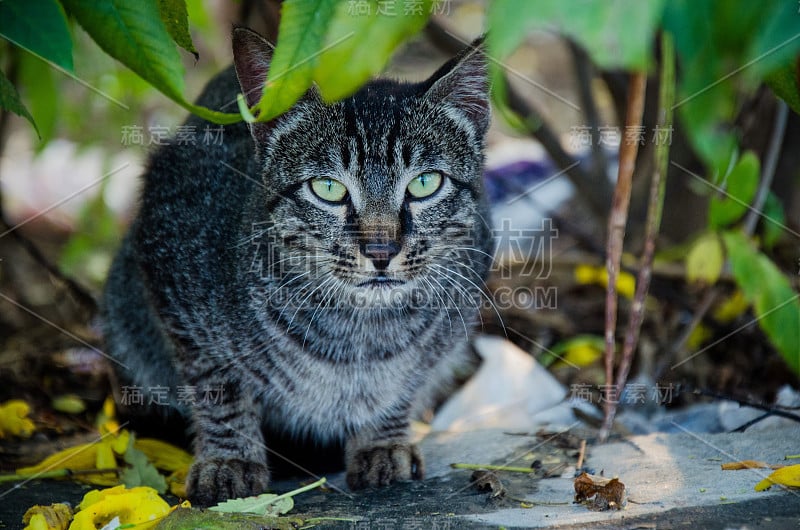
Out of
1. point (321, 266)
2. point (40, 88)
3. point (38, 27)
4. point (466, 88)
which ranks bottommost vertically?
point (321, 266)

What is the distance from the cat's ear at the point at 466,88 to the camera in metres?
2.46

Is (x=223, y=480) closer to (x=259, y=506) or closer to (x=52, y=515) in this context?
(x=259, y=506)

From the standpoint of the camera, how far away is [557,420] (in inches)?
120

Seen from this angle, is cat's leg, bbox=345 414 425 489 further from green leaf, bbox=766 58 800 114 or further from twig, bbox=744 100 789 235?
twig, bbox=744 100 789 235

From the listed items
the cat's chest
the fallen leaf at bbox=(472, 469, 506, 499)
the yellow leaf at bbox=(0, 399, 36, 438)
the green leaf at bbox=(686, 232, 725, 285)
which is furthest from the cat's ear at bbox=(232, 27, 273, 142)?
the green leaf at bbox=(686, 232, 725, 285)

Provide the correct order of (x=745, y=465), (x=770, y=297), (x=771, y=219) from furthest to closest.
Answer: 1. (x=771, y=219)
2. (x=770, y=297)
3. (x=745, y=465)

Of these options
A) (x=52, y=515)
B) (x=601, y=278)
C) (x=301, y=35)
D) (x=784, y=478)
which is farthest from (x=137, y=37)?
(x=601, y=278)

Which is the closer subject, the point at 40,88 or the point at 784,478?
the point at 784,478

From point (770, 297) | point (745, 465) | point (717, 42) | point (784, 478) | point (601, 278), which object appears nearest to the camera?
point (717, 42)

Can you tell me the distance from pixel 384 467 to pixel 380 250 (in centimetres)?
70

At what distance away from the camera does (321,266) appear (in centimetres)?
246

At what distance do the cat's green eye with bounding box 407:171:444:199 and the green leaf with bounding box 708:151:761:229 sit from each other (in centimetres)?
102

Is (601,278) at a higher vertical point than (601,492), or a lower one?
higher

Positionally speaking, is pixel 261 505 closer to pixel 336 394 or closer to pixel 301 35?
pixel 336 394
